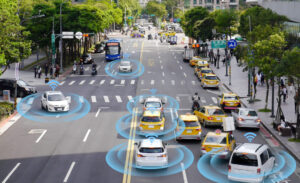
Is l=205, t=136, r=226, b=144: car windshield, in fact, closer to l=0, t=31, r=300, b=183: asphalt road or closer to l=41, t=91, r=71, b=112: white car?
l=0, t=31, r=300, b=183: asphalt road

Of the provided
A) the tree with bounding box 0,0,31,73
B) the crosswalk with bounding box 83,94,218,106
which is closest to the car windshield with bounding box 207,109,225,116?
the crosswalk with bounding box 83,94,218,106

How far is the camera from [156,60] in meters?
81.0

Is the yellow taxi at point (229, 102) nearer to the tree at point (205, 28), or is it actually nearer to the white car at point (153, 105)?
the white car at point (153, 105)

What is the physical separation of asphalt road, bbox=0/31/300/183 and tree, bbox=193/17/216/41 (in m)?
31.1

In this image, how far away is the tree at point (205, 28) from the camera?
84.5 metres

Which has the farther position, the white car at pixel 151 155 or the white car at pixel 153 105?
the white car at pixel 153 105

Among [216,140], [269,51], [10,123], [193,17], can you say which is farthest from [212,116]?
[193,17]

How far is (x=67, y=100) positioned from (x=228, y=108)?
13931 mm

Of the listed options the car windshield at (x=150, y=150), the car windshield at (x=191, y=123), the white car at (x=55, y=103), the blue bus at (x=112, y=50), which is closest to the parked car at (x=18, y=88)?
the white car at (x=55, y=103)

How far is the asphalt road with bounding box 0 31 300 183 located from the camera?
923 inches

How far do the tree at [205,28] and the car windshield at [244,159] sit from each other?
64.1 m

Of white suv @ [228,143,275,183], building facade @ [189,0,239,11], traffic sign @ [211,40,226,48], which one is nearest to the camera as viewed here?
white suv @ [228,143,275,183]

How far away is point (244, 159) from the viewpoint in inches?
849

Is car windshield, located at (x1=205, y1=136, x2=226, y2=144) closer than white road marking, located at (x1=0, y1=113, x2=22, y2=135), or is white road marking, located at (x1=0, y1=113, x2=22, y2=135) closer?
A: car windshield, located at (x1=205, y1=136, x2=226, y2=144)
